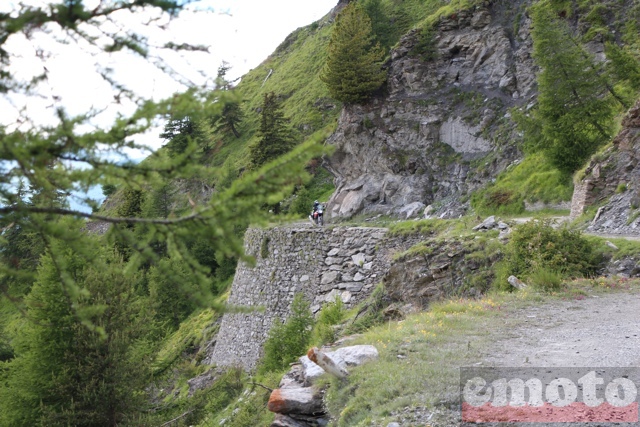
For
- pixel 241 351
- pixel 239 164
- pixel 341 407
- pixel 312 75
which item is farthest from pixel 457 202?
pixel 312 75

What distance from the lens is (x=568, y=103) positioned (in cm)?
1938

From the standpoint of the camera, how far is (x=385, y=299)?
13.9 meters

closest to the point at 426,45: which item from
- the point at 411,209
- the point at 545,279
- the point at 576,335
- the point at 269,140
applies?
the point at 411,209

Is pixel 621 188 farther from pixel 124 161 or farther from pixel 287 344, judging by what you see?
pixel 124 161

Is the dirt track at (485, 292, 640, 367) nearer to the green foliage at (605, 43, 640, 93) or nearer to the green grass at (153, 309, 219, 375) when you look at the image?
the green foliage at (605, 43, 640, 93)

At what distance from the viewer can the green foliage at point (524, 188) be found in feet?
64.7

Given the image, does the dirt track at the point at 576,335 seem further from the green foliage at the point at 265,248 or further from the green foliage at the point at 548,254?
the green foliage at the point at 265,248

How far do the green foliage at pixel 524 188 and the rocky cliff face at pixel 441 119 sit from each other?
77.8 inches

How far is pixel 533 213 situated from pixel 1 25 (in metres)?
19.6

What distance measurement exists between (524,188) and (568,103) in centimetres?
369

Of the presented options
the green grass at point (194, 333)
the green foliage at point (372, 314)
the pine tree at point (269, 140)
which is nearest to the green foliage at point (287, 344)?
the green foliage at point (372, 314)

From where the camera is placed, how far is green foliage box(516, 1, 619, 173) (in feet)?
61.9

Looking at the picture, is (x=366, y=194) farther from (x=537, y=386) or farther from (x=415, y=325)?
(x=537, y=386)

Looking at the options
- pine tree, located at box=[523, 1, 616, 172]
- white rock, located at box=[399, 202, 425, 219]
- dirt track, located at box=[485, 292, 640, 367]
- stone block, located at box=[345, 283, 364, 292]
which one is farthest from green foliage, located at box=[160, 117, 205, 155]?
white rock, located at box=[399, 202, 425, 219]
